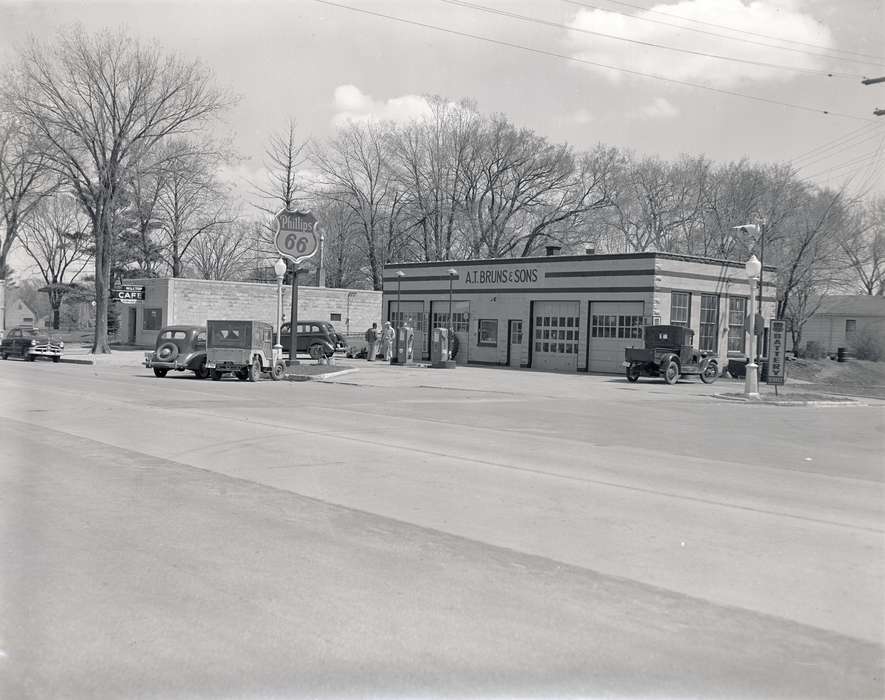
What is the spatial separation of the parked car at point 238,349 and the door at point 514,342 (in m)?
16.0

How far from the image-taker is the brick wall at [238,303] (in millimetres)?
49062

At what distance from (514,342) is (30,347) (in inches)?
847

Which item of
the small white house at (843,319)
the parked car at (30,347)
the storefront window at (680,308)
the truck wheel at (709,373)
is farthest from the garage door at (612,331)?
the small white house at (843,319)

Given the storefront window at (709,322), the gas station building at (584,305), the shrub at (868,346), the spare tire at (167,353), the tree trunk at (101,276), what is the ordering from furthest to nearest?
the shrub at (868,346)
the tree trunk at (101,276)
the storefront window at (709,322)
the gas station building at (584,305)
the spare tire at (167,353)

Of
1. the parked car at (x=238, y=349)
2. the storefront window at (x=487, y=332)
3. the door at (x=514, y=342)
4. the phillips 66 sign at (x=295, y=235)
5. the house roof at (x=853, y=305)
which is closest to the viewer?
the parked car at (x=238, y=349)

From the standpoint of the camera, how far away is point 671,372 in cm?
3012

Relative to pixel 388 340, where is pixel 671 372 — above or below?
below

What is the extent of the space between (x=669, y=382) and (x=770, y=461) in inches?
731

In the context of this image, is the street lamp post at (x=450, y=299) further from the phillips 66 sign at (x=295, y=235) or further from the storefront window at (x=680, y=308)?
the storefront window at (x=680, y=308)

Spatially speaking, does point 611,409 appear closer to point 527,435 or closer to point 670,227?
point 527,435

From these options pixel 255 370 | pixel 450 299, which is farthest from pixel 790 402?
pixel 450 299

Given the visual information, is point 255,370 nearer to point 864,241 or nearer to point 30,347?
point 30,347

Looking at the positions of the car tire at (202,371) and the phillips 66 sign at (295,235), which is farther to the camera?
the phillips 66 sign at (295,235)

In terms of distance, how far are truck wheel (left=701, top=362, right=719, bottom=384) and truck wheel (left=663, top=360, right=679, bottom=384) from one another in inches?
67.8
